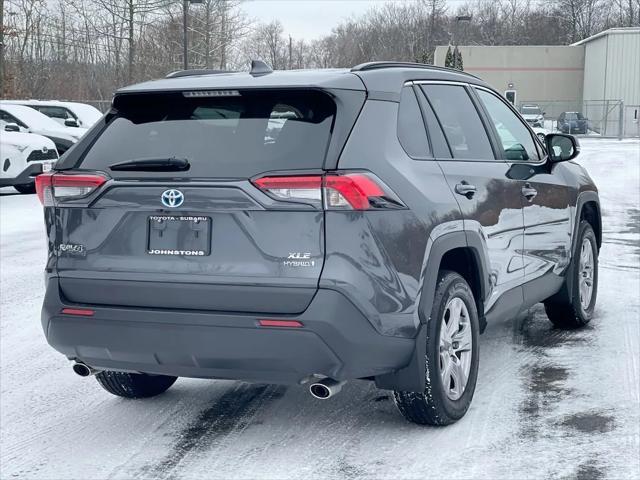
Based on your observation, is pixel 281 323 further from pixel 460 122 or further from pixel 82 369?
pixel 460 122

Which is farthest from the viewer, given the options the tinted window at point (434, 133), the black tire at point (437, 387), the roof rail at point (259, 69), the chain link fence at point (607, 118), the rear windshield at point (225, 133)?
the chain link fence at point (607, 118)

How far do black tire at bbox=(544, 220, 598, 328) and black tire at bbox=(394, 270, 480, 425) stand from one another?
198 centimetres

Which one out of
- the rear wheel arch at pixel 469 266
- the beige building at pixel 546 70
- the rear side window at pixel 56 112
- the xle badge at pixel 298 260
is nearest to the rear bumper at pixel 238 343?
the xle badge at pixel 298 260

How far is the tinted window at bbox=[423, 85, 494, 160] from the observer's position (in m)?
5.19

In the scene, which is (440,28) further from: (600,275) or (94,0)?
(600,275)

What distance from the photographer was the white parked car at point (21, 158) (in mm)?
18156

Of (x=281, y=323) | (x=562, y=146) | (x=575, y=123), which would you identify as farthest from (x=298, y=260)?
(x=575, y=123)

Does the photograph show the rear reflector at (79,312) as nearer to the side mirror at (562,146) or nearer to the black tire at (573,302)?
the side mirror at (562,146)

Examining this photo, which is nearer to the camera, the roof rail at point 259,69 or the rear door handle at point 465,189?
the roof rail at point 259,69

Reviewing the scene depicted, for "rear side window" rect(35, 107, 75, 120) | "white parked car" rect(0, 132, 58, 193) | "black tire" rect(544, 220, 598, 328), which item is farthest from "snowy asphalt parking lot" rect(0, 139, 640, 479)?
"rear side window" rect(35, 107, 75, 120)

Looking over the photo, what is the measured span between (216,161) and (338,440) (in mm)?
1453

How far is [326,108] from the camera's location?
429 centimetres

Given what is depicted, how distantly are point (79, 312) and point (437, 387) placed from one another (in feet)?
5.45

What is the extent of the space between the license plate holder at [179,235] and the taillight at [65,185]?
349mm
